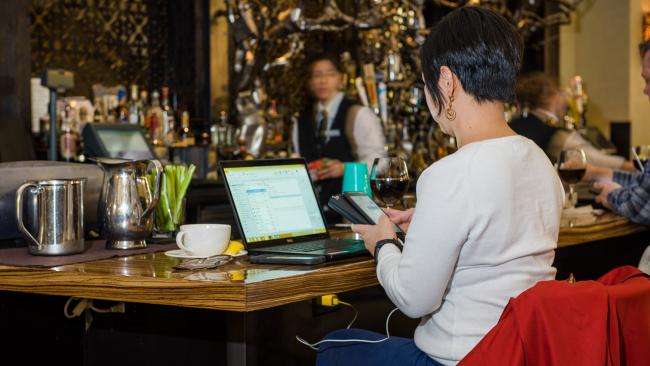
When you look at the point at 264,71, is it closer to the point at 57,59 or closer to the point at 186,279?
the point at 57,59

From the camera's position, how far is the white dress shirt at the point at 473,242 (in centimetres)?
158

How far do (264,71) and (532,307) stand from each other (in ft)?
14.1

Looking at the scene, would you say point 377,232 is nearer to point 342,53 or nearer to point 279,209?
point 279,209

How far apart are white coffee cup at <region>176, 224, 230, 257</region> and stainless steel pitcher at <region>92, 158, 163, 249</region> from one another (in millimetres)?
224

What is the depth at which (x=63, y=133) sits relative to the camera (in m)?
4.39

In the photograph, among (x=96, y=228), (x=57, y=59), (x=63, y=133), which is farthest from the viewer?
(x=57, y=59)

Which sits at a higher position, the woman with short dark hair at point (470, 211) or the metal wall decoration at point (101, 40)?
the metal wall decoration at point (101, 40)

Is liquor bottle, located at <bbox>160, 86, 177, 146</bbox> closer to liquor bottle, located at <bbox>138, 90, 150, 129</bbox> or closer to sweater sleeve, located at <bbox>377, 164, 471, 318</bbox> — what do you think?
liquor bottle, located at <bbox>138, 90, 150, 129</bbox>

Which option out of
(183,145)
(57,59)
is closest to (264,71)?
(183,145)

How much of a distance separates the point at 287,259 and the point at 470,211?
500 mm

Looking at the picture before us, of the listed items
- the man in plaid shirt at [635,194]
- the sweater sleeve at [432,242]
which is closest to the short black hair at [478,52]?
the sweater sleeve at [432,242]

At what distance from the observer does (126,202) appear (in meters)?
2.19

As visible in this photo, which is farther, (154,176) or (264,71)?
(264,71)

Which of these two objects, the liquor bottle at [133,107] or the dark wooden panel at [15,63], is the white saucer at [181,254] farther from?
the liquor bottle at [133,107]
